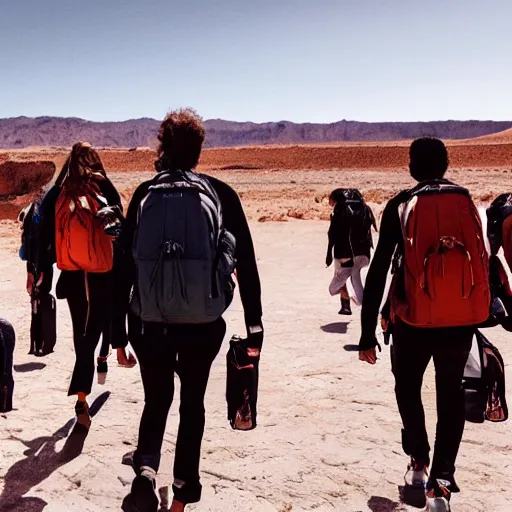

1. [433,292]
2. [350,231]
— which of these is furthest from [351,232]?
[433,292]

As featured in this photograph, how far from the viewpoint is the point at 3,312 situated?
759cm

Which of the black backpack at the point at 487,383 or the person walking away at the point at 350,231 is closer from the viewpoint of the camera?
the black backpack at the point at 487,383

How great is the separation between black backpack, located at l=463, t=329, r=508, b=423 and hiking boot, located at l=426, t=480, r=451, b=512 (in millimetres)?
511

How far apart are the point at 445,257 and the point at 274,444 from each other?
179cm

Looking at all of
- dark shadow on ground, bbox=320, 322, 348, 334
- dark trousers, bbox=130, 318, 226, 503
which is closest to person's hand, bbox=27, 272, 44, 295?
dark trousers, bbox=130, 318, 226, 503

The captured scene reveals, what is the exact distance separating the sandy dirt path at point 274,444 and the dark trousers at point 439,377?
401mm

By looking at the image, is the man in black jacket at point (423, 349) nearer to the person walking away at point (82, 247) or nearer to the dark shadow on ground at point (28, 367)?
the person walking away at point (82, 247)

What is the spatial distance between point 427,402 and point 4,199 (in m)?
23.3

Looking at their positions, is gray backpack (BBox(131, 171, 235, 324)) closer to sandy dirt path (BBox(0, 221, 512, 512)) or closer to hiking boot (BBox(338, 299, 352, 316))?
sandy dirt path (BBox(0, 221, 512, 512))

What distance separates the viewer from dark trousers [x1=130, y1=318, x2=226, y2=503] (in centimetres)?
267

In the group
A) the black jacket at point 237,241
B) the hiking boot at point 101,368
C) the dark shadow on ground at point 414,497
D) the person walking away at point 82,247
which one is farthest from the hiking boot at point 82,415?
the dark shadow on ground at point 414,497

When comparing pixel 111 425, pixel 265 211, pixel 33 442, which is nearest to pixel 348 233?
pixel 111 425

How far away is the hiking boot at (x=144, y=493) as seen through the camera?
2756 millimetres

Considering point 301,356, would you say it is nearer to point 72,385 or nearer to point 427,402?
point 427,402
